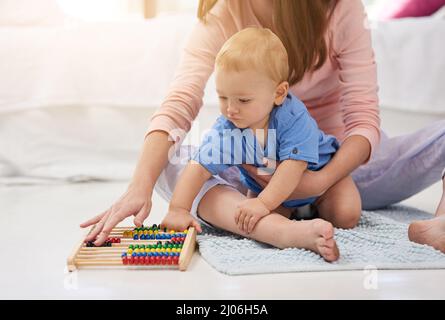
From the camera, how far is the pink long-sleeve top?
1.46m

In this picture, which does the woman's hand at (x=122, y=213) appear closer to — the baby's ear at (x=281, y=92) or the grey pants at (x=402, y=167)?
the baby's ear at (x=281, y=92)

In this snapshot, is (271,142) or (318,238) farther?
(271,142)

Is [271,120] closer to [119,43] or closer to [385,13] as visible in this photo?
[119,43]

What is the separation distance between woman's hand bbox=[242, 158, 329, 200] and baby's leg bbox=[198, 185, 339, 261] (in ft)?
0.18

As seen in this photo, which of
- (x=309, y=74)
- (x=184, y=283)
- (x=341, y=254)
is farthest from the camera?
(x=309, y=74)

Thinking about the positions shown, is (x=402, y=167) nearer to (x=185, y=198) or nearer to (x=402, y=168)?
(x=402, y=168)

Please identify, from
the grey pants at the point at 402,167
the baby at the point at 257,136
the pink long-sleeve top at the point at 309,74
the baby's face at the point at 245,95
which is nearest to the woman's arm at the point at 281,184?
the baby at the point at 257,136

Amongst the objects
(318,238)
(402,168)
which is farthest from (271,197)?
(402,168)

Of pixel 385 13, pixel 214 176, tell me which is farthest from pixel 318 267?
pixel 385 13

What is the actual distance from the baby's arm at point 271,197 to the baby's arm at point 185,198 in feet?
0.32

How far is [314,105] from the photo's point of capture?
1579 millimetres

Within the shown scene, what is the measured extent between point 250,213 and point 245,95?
0.67 ft

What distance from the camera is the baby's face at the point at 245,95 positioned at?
1247 millimetres

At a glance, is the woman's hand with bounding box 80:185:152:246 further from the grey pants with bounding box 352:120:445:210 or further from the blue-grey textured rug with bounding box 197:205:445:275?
the grey pants with bounding box 352:120:445:210
